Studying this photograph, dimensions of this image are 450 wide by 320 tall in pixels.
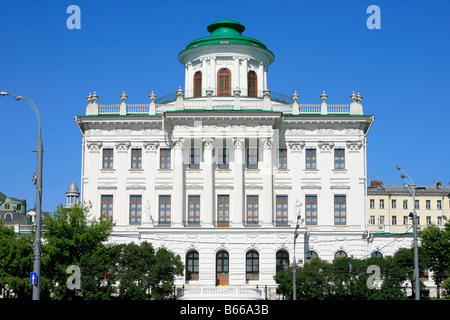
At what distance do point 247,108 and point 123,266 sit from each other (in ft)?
63.0

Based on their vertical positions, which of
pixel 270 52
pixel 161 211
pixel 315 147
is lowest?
pixel 161 211

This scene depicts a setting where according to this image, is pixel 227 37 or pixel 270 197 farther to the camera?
pixel 227 37

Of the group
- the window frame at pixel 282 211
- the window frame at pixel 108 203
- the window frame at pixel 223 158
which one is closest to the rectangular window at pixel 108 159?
the window frame at pixel 108 203

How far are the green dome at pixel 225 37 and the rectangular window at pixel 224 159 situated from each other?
35.2 ft

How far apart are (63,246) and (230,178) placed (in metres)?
18.0

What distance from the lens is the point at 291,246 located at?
5394 centimetres

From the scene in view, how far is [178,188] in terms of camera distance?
183 ft

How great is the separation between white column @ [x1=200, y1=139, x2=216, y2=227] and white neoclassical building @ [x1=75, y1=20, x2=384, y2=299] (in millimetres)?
84

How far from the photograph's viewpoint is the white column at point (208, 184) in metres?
55.4

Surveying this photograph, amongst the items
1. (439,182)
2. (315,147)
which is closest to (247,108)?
(315,147)

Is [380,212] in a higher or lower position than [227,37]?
lower

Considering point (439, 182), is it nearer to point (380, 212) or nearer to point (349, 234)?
point (380, 212)

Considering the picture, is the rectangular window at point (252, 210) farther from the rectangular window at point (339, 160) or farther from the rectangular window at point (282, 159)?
the rectangular window at point (339, 160)
